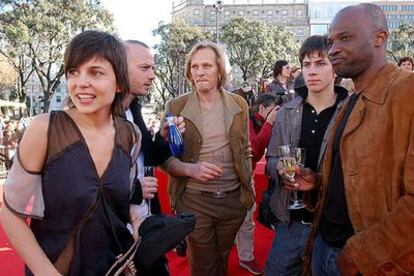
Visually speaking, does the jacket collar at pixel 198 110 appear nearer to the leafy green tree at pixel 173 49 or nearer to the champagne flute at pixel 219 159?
the champagne flute at pixel 219 159

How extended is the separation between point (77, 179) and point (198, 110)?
173 centimetres

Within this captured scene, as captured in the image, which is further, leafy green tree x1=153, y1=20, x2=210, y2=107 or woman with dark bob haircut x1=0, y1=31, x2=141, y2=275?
leafy green tree x1=153, y1=20, x2=210, y2=107

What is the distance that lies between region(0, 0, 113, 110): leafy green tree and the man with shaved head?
28617 millimetres

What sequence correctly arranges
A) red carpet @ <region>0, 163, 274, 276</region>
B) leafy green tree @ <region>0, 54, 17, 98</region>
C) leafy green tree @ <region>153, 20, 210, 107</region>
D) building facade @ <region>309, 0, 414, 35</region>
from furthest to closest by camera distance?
building facade @ <region>309, 0, 414, 35</region> < leafy green tree @ <region>153, 20, 210, 107</region> < leafy green tree @ <region>0, 54, 17, 98</region> < red carpet @ <region>0, 163, 274, 276</region>

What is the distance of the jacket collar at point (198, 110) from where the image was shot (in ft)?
10.9

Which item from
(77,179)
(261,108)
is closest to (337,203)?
(77,179)

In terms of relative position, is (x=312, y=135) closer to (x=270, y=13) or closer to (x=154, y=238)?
(x=154, y=238)

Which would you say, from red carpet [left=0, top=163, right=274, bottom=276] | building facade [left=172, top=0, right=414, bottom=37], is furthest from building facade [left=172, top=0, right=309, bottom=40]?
red carpet [left=0, top=163, right=274, bottom=276]

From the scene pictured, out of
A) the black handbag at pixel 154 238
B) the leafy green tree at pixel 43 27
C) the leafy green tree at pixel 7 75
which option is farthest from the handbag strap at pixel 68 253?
the leafy green tree at pixel 7 75

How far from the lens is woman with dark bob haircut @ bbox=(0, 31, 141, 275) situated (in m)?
1.66

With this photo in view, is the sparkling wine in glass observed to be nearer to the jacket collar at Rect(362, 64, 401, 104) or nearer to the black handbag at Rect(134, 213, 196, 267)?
the black handbag at Rect(134, 213, 196, 267)

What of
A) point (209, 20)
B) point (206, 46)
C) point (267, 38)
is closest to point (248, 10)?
point (209, 20)

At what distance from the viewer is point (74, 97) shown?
1.81m

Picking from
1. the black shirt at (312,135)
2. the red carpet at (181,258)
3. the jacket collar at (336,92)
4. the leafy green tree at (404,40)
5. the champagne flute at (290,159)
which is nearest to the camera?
the champagne flute at (290,159)
